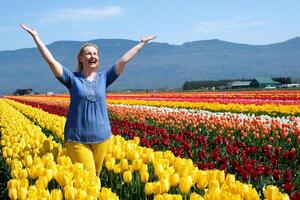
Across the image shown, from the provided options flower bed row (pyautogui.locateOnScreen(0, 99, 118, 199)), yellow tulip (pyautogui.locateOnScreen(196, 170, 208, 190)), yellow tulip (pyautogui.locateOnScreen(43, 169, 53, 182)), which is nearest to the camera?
flower bed row (pyautogui.locateOnScreen(0, 99, 118, 199))

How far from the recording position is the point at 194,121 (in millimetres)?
12898

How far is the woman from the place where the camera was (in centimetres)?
520

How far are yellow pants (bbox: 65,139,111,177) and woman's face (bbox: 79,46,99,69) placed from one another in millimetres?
798

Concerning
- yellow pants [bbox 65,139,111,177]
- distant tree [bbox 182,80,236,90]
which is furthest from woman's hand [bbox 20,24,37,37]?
distant tree [bbox 182,80,236,90]

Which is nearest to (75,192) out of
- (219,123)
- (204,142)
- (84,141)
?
(84,141)

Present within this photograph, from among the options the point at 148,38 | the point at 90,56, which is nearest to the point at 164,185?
the point at 90,56

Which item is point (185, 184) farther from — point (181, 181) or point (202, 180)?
point (202, 180)

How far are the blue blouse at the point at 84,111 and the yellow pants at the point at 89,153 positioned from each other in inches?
2.3

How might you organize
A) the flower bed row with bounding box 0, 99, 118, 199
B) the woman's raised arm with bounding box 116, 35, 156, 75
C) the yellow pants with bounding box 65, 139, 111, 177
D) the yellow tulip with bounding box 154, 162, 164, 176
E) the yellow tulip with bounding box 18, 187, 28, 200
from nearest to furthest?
1. the flower bed row with bounding box 0, 99, 118, 199
2. the yellow tulip with bounding box 18, 187, 28, 200
3. the yellow tulip with bounding box 154, 162, 164, 176
4. the yellow pants with bounding box 65, 139, 111, 177
5. the woman's raised arm with bounding box 116, 35, 156, 75

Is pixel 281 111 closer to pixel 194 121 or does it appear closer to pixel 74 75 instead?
pixel 194 121

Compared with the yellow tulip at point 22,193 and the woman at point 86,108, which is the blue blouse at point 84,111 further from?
the yellow tulip at point 22,193

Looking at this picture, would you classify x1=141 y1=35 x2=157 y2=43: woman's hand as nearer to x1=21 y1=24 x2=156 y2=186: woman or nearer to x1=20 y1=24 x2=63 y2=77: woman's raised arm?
x1=21 y1=24 x2=156 y2=186: woman

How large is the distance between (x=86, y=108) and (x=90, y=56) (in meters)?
0.53

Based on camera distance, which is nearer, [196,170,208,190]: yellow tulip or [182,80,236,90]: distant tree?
[196,170,208,190]: yellow tulip
